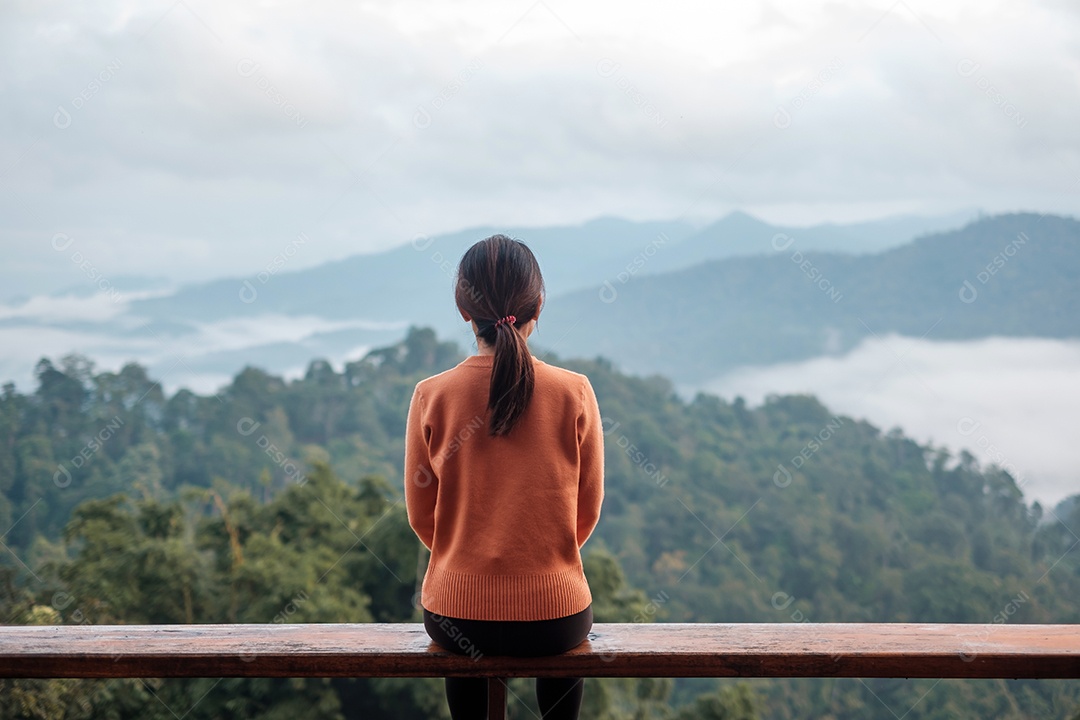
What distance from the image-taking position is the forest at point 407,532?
7.48 meters

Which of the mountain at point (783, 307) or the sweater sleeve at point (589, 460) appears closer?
Answer: the sweater sleeve at point (589, 460)

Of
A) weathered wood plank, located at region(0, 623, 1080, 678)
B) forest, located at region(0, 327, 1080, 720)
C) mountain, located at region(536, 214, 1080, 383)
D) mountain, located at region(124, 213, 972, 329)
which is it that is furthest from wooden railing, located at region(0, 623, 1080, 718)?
mountain, located at region(536, 214, 1080, 383)

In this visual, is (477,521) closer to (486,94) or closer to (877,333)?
(486,94)

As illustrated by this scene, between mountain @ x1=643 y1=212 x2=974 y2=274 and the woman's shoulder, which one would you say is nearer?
the woman's shoulder

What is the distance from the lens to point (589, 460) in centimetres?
139

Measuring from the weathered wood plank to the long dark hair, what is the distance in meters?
0.42

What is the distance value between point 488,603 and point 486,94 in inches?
1808

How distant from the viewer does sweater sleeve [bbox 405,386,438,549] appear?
4.51 ft

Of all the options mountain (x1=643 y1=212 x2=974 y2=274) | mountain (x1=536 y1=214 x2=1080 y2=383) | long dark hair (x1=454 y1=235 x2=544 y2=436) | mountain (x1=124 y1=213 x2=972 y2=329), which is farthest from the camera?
mountain (x1=643 y1=212 x2=974 y2=274)

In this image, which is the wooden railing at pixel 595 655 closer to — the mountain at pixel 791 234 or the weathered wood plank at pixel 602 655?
the weathered wood plank at pixel 602 655

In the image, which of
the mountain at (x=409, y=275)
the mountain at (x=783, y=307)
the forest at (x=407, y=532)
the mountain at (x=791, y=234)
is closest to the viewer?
the forest at (x=407, y=532)

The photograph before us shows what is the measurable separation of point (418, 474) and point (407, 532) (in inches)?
295

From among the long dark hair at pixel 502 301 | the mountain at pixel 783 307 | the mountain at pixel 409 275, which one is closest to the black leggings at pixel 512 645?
the long dark hair at pixel 502 301

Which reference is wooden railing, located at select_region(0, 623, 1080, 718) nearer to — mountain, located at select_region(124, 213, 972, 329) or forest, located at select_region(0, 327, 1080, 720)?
forest, located at select_region(0, 327, 1080, 720)
